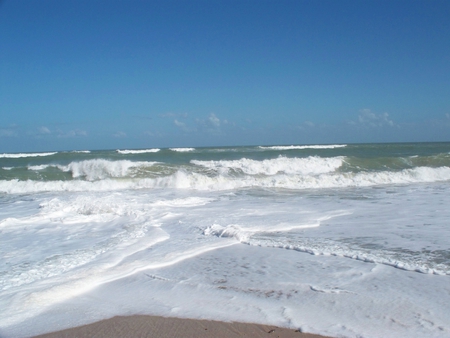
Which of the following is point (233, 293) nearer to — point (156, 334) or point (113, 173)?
point (156, 334)

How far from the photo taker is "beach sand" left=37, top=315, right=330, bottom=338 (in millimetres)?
2936

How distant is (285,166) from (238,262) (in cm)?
1417

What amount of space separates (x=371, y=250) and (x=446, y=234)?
5.50 ft

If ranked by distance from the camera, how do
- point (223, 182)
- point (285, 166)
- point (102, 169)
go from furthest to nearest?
point (285, 166), point (102, 169), point (223, 182)

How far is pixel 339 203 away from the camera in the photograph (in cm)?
939

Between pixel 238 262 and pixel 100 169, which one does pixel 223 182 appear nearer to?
pixel 100 169

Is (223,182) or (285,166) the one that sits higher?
(285,166)

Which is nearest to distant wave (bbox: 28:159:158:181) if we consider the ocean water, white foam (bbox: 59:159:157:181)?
white foam (bbox: 59:159:157:181)

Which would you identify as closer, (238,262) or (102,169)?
(238,262)

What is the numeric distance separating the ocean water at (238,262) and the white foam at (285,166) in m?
7.15

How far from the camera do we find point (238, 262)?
474cm

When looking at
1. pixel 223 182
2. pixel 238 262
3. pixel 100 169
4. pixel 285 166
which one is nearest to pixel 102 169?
pixel 100 169

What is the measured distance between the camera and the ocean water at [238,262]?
326 cm

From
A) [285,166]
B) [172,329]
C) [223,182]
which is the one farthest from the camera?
[285,166]
